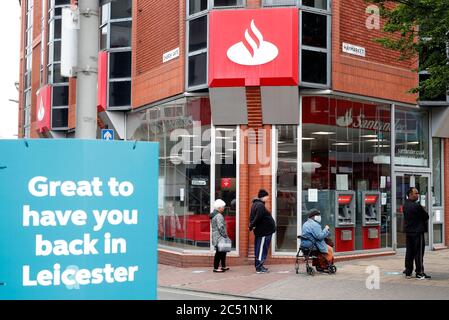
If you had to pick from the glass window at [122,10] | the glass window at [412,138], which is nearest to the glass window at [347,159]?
the glass window at [412,138]

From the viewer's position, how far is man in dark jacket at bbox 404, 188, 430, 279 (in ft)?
38.7

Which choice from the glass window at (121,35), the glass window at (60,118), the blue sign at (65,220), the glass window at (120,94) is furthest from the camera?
the glass window at (60,118)

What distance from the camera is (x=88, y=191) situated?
3.42 m

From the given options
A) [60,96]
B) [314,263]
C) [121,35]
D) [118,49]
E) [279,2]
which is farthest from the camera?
[60,96]

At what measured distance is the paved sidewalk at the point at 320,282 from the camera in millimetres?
10180

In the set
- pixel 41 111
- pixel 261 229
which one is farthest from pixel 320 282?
pixel 41 111

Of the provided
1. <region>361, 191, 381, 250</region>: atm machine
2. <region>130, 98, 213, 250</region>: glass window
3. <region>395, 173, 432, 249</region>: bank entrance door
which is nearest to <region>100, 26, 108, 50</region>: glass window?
<region>130, 98, 213, 250</region>: glass window

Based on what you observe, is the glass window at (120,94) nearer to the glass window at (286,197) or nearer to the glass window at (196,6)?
the glass window at (196,6)

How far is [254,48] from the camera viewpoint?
556 inches

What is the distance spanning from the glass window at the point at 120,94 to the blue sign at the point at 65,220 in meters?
15.6

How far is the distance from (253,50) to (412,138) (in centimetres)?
594

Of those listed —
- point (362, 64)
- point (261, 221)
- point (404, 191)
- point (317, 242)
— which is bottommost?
point (317, 242)

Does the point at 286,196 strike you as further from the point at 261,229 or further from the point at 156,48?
the point at 156,48

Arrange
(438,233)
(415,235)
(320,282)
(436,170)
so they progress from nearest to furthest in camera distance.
A: 1. (320,282)
2. (415,235)
3. (438,233)
4. (436,170)
